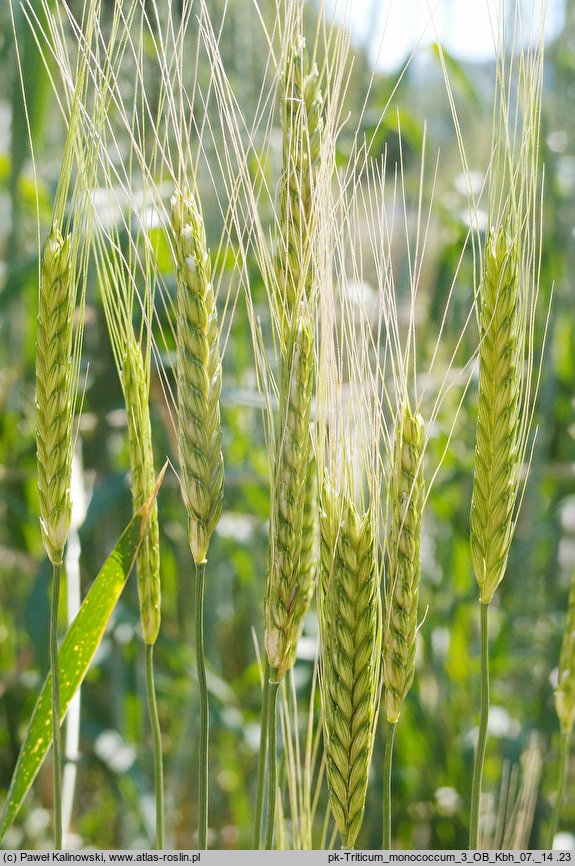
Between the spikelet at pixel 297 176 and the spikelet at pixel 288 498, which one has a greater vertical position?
the spikelet at pixel 297 176

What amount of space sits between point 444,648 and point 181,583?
40 centimetres

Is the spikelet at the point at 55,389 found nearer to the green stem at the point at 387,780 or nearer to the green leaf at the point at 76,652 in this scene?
the green leaf at the point at 76,652

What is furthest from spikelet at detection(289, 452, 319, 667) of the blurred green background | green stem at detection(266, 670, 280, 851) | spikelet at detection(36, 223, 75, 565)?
the blurred green background

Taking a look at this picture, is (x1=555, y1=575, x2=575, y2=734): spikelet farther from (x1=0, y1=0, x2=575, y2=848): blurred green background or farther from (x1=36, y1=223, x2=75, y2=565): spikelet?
(x1=0, y1=0, x2=575, y2=848): blurred green background

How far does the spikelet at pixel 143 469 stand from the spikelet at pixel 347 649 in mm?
107

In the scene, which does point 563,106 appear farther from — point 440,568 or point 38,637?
point 38,637

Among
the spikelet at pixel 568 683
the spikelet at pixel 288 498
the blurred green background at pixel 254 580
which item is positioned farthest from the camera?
the blurred green background at pixel 254 580

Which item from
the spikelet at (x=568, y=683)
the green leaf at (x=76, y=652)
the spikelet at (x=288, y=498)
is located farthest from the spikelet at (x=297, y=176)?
the spikelet at (x=568, y=683)

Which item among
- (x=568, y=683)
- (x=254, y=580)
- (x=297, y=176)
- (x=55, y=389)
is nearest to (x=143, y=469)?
(x=55, y=389)

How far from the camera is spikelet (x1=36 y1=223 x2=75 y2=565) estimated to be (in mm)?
375

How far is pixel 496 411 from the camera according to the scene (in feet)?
1.29

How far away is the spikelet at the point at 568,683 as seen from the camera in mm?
471

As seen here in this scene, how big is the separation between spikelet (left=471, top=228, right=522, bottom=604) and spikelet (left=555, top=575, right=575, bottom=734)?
0.34 feet

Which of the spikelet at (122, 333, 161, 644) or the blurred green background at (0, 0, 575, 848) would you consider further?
the blurred green background at (0, 0, 575, 848)
